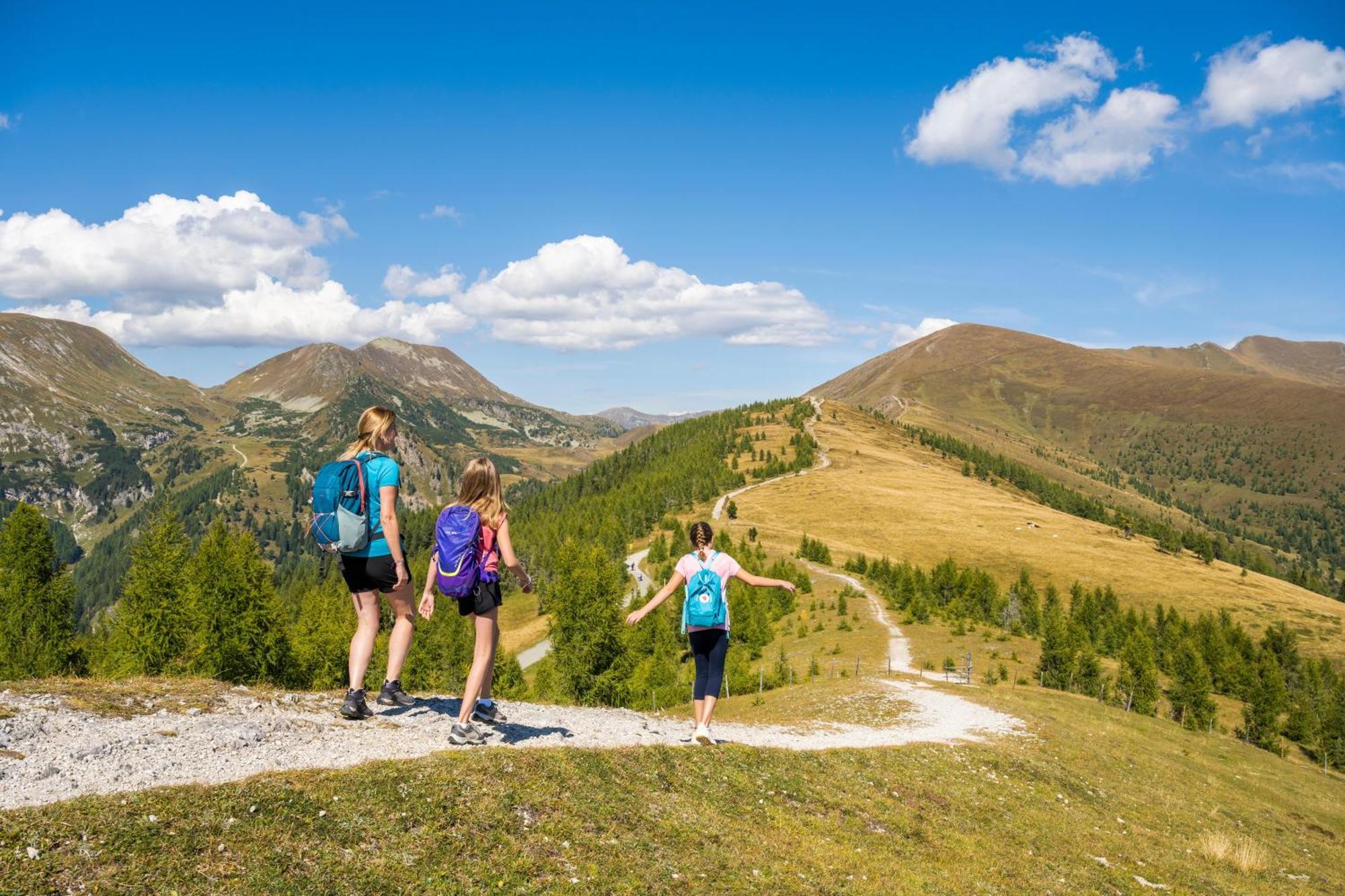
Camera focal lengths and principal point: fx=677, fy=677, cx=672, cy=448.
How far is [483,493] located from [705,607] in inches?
187

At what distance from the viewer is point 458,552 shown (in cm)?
1074

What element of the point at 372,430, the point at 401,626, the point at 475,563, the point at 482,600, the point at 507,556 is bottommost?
the point at 401,626

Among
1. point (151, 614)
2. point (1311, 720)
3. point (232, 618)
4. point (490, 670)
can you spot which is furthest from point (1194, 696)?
point (151, 614)

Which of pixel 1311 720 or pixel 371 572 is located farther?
pixel 1311 720

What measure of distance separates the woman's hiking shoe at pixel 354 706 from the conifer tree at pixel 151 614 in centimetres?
3157

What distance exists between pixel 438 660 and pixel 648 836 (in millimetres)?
52814

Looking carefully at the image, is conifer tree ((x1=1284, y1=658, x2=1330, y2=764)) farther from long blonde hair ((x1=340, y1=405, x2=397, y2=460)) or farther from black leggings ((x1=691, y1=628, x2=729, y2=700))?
long blonde hair ((x1=340, y1=405, x2=397, y2=460))

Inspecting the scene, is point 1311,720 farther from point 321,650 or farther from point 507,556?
point 321,650

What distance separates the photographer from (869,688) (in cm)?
3300

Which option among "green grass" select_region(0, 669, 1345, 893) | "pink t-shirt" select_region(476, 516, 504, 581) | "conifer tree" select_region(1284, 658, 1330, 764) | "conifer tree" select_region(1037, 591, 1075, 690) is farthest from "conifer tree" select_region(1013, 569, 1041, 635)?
"pink t-shirt" select_region(476, 516, 504, 581)

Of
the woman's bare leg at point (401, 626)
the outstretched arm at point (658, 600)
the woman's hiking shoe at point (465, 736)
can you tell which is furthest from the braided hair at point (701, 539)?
the woman's bare leg at point (401, 626)

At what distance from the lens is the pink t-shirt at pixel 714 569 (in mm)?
13164

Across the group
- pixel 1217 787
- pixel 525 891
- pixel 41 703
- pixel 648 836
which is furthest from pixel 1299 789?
pixel 41 703

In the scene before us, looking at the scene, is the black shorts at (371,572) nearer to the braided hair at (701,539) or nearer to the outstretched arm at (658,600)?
the outstretched arm at (658,600)
